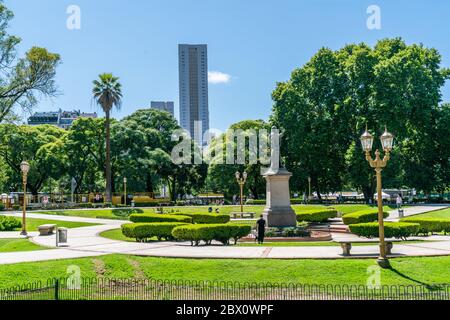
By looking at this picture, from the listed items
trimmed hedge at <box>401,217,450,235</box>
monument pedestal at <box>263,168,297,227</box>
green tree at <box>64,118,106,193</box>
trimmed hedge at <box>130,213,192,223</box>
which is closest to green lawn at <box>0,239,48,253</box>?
trimmed hedge at <box>130,213,192,223</box>

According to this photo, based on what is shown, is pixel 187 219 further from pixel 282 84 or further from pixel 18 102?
pixel 282 84

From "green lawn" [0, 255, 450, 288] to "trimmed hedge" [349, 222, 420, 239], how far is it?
6.21 metres

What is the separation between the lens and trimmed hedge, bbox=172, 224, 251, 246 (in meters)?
22.1

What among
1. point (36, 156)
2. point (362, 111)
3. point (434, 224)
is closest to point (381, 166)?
point (434, 224)

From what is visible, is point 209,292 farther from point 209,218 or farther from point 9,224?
point 9,224

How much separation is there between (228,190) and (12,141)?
32102 mm

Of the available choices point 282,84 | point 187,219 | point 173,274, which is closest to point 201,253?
point 173,274

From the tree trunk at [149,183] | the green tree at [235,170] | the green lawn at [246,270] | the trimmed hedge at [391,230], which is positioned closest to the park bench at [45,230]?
the green lawn at [246,270]

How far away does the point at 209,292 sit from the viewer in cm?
1310

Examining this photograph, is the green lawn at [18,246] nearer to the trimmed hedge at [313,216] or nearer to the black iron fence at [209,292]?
the black iron fence at [209,292]

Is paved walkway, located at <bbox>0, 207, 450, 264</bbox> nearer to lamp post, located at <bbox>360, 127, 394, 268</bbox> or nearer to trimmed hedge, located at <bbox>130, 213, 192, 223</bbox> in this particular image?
lamp post, located at <bbox>360, 127, 394, 268</bbox>
